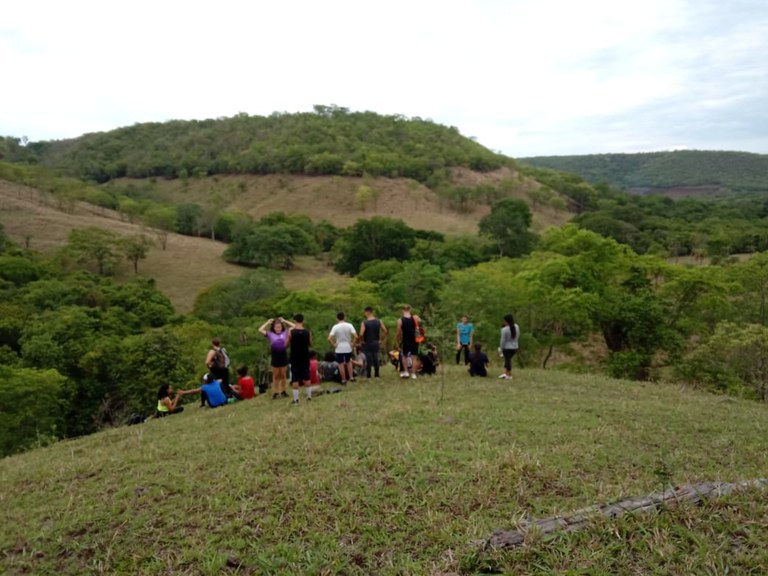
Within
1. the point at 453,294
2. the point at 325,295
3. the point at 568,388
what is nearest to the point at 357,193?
the point at 325,295

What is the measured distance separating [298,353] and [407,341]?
269cm

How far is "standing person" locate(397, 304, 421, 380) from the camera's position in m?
11.3

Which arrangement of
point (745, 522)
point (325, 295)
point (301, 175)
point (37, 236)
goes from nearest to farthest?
point (745, 522) → point (325, 295) → point (37, 236) → point (301, 175)

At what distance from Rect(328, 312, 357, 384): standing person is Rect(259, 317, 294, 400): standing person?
1.05m

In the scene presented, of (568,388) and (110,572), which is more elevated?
(110,572)

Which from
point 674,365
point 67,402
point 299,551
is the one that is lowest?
point 67,402

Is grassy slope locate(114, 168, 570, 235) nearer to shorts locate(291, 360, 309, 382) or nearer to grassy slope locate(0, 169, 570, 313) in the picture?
grassy slope locate(0, 169, 570, 313)

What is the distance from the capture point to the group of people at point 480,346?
1149cm

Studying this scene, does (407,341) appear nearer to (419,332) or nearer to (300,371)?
(419,332)

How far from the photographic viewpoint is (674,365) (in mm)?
25344

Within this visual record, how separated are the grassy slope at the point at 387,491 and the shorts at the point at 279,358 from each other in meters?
1.30

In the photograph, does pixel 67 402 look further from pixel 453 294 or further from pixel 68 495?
pixel 68 495

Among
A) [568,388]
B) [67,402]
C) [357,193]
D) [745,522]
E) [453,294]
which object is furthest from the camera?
[357,193]

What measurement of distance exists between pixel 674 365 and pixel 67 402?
29061 millimetres
